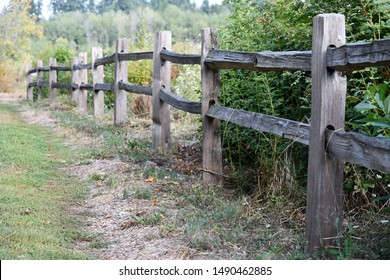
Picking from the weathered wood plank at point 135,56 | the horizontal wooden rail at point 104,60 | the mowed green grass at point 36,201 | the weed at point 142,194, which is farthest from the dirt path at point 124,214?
the horizontal wooden rail at point 104,60

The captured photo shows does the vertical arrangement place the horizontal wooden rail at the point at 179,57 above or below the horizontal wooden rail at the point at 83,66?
above

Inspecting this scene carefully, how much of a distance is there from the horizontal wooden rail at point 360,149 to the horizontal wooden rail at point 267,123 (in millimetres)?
374

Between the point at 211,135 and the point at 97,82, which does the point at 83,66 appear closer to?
the point at 97,82

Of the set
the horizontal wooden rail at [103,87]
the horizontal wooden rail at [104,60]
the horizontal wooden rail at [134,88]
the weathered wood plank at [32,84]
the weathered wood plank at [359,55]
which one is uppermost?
the weathered wood plank at [359,55]

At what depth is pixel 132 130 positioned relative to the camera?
10.7m

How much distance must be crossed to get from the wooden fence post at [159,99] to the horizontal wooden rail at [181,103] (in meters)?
0.15

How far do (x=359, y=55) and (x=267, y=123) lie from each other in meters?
1.37

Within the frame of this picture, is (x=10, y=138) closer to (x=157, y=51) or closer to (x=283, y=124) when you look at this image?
(x=157, y=51)

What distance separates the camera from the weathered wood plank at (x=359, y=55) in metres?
3.57

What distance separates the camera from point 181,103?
719cm

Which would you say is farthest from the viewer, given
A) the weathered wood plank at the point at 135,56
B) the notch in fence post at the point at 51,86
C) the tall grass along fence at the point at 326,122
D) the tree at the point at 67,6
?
the tree at the point at 67,6

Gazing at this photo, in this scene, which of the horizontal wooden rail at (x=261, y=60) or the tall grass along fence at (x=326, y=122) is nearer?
the tall grass along fence at (x=326, y=122)

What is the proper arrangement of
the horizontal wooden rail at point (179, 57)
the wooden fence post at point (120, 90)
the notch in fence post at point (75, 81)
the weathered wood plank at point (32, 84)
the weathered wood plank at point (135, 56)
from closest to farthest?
the horizontal wooden rail at point (179, 57)
the weathered wood plank at point (135, 56)
the wooden fence post at point (120, 90)
the notch in fence post at point (75, 81)
the weathered wood plank at point (32, 84)

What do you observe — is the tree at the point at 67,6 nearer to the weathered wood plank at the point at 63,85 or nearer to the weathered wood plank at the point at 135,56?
the weathered wood plank at the point at 63,85
